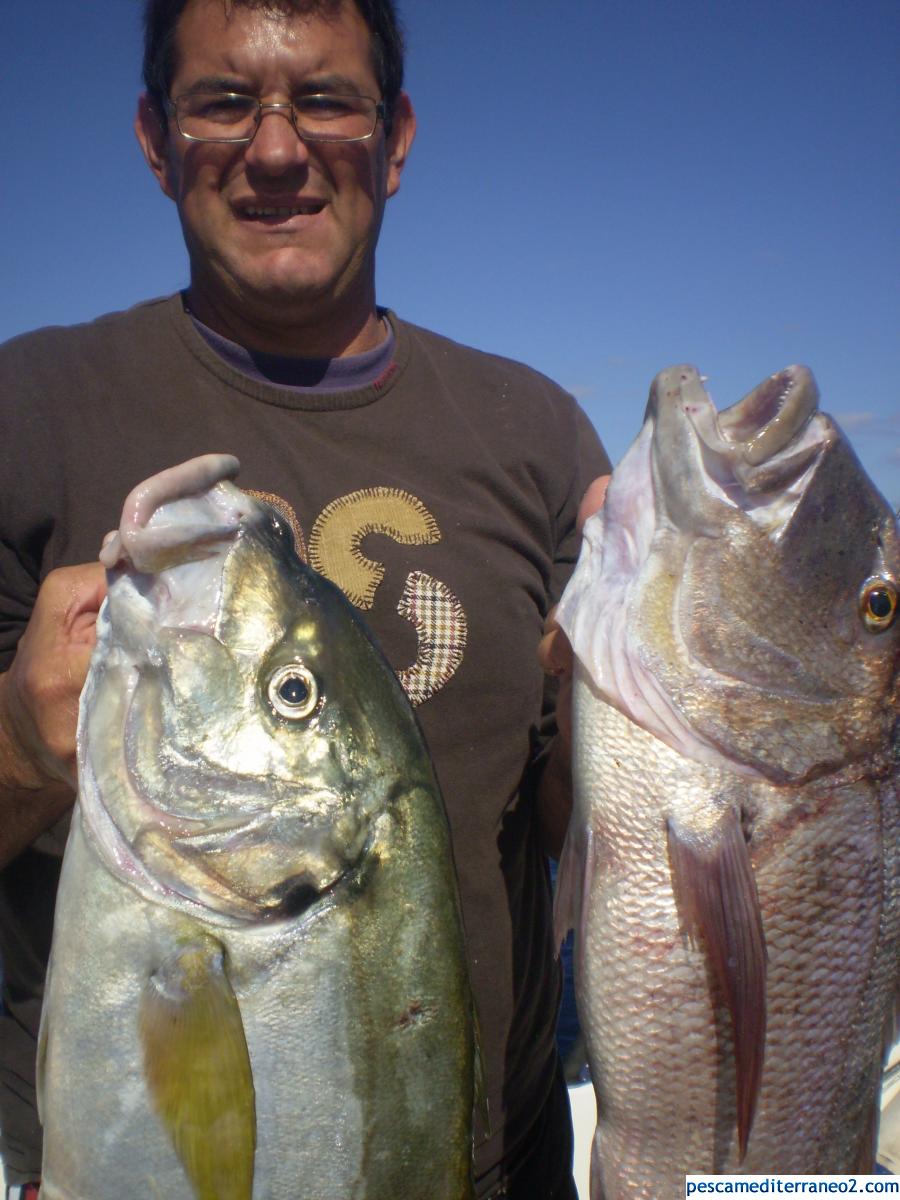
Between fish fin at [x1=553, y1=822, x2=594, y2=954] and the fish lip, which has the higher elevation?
the fish lip

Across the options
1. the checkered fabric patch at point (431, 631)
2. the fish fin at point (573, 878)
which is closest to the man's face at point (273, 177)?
the checkered fabric patch at point (431, 631)

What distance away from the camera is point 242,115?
2.41m

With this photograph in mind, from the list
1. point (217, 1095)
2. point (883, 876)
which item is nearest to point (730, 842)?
point (883, 876)

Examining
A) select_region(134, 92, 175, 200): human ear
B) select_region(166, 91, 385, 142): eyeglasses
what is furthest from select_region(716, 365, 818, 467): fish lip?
select_region(134, 92, 175, 200): human ear

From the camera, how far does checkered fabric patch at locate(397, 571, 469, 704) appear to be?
238 cm

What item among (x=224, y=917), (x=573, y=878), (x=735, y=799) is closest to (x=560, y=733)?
(x=573, y=878)

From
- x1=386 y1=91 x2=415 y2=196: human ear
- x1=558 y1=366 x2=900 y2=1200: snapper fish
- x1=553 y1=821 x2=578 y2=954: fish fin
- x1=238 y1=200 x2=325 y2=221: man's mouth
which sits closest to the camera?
x1=558 y1=366 x2=900 y2=1200: snapper fish

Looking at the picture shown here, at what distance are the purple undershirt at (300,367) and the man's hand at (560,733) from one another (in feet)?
2.36

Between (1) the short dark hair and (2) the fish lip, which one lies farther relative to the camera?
(1) the short dark hair

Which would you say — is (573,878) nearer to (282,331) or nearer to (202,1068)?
(202,1068)

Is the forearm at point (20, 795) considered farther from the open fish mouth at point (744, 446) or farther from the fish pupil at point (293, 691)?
the open fish mouth at point (744, 446)

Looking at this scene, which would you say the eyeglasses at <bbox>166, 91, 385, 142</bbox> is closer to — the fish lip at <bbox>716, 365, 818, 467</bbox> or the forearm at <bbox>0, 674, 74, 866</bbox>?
the fish lip at <bbox>716, 365, 818, 467</bbox>

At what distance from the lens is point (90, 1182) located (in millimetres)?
1472

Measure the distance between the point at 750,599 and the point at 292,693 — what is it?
94 cm
